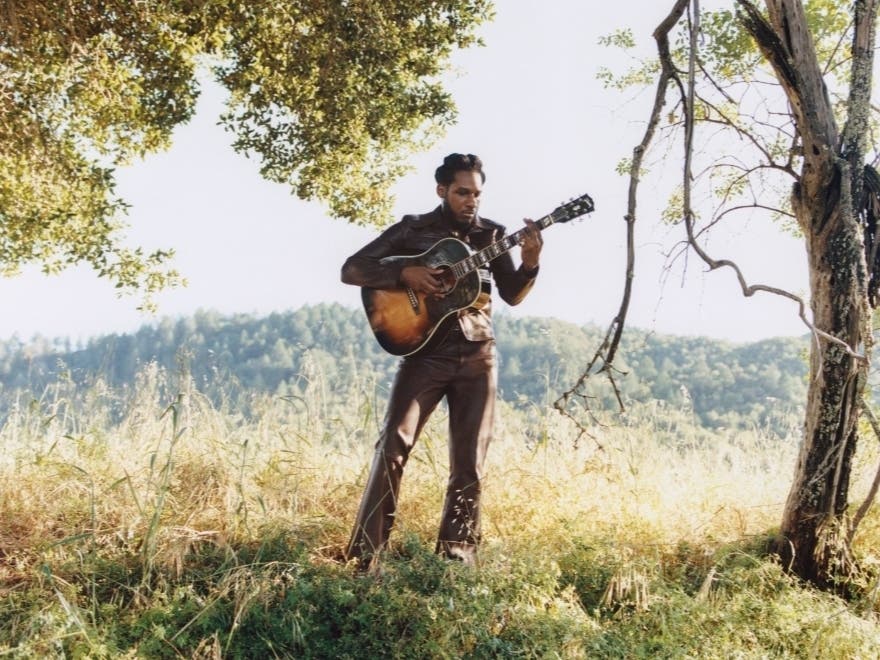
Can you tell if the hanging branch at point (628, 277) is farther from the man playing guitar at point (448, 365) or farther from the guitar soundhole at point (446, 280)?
the guitar soundhole at point (446, 280)

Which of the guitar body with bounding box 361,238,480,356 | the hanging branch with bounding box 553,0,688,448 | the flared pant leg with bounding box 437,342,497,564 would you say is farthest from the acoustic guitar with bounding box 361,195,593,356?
the hanging branch with bounding box 553,0,688,448

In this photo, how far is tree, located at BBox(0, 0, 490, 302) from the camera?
21.6 ft

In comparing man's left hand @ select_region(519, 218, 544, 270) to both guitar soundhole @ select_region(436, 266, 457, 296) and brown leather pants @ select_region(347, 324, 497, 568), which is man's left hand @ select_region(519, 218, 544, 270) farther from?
brown leather pants @ select_region(347, 324, 497, 568)

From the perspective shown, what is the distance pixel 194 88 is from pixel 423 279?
3564 millimetres

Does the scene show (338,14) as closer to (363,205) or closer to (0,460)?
(363,205)

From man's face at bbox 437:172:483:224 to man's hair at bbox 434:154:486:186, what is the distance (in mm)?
21

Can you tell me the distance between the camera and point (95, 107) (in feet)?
22.4

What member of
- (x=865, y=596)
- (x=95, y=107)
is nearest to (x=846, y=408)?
(x=865, y=596)

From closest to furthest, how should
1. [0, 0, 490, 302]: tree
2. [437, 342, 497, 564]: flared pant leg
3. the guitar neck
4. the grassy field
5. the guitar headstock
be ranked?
the grassy field, the guitar headstock, the guitar neck, [437, 342, 497, 564]: flared pant leg, [0, 0, 490, 302]: tree

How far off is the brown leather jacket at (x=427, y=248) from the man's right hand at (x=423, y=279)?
0.25 ft

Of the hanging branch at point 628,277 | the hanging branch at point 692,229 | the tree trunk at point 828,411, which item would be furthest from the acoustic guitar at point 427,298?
the tree trunk at point 828,411

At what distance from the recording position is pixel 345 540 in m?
5.37

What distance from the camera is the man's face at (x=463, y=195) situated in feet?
16.1

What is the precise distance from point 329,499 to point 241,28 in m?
3.68
